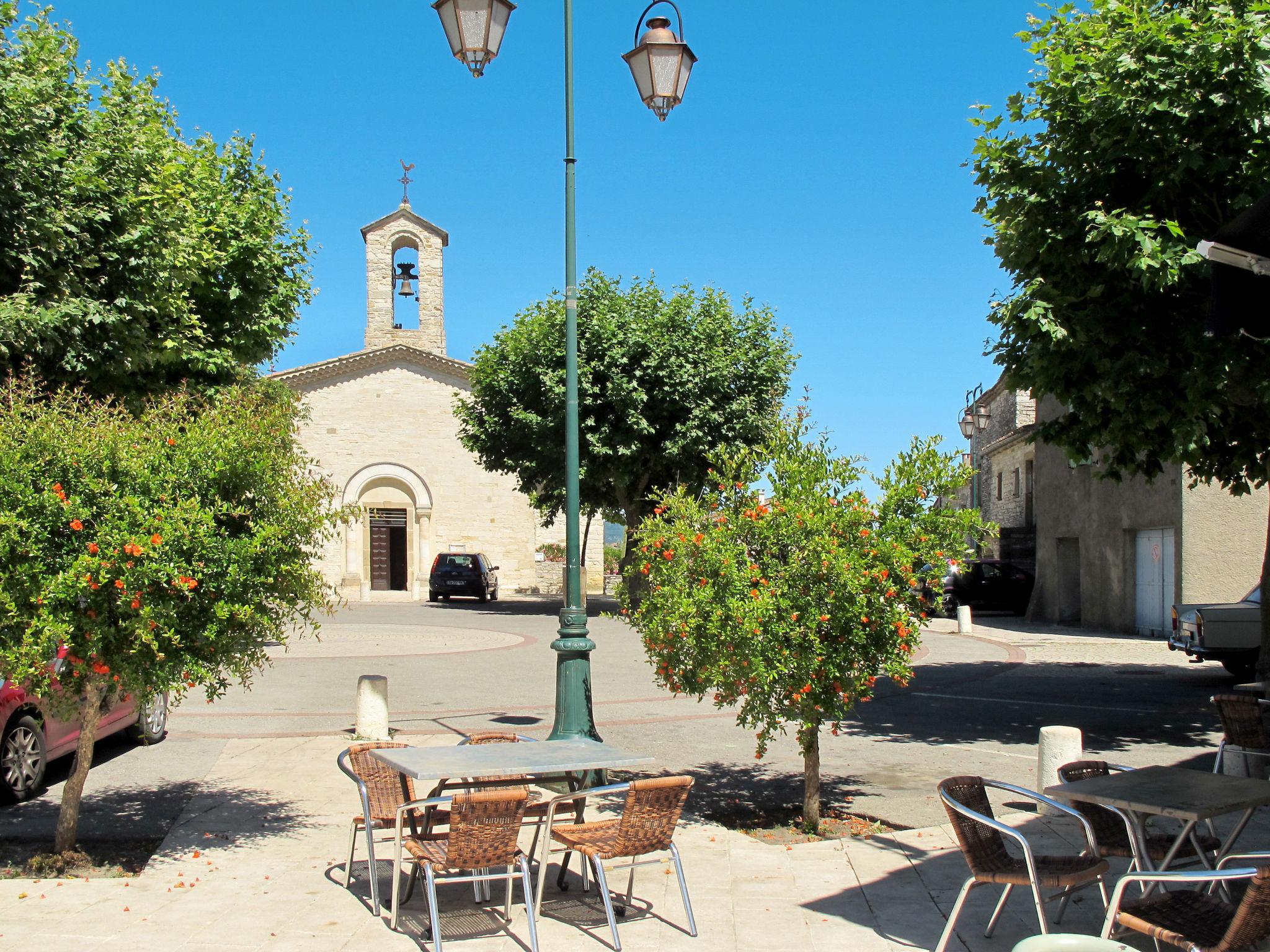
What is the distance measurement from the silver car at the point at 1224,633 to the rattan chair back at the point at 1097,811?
10.2 meters

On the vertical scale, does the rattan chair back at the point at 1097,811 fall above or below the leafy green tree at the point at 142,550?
below

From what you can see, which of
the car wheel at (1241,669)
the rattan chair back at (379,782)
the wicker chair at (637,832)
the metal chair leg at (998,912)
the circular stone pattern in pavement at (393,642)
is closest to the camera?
the metal chair leg at (998,912)

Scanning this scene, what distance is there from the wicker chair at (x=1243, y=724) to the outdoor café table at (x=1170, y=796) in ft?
5.33

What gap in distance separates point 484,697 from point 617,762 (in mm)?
8667

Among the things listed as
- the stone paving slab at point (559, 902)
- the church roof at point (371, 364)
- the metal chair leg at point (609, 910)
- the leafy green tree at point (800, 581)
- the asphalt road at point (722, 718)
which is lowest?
the asphalt road at point (722, 718)

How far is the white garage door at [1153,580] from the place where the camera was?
71.9 ft

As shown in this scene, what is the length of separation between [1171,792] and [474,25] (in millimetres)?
7153

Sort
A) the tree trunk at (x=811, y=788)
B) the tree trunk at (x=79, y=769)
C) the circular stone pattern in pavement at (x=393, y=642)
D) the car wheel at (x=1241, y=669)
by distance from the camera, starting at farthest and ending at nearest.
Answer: the circular stone pattern in pavement at (x=393, y=642) < the car wheel at (x=1241, y=669) < the tree trunk at (x=811, y=788) < the tree trunk at (x=79, y=769)

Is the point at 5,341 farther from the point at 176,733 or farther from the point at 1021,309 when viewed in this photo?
the point at 1021,309

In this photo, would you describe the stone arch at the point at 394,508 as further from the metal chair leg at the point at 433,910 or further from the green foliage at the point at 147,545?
the metal chair leg at the point at 433,910

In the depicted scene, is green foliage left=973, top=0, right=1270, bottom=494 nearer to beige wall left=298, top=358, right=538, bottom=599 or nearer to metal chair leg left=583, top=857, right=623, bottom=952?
metal chair leg left=583, top=857, right=623, bottom=952

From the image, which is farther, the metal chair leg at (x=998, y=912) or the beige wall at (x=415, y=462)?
the beige wall at (x=415, y=462)

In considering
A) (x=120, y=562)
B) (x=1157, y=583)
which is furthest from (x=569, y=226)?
(x=1157, y=583)

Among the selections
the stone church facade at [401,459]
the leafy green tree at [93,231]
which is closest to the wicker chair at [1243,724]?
the leafy green tree at [93,231]
